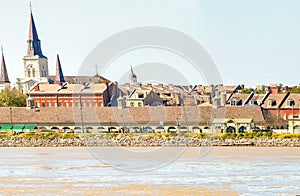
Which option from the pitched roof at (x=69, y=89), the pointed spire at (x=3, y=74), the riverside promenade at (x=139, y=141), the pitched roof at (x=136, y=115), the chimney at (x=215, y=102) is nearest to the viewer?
the riverside promenade at (x=139, y=141)

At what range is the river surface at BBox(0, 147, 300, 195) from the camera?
16.7 metres

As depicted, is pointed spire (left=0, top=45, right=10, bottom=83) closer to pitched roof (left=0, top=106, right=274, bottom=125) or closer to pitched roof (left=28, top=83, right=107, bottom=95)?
pitched roof (left=28, top=83, right=107, bottom=95)

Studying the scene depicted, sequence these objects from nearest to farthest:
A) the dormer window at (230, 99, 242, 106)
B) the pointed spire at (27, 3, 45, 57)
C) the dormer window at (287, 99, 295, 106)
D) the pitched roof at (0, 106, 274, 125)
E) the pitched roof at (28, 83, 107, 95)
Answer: the pitched roof at (0, 106, 274, 125)
the dormer window at (287, 99, 295, 106)
the dormer window at (230, 99, 242, 106)
the pitched roof at (28, 83, 107, 95)
the pointed spire at (27, 3, 45, 57)

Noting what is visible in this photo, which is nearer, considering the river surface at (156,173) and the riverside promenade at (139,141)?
the river surface at (156,173)

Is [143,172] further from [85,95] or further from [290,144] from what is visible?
[85,95]

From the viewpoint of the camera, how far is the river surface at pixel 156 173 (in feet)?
54.7

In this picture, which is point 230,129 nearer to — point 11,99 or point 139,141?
point 139,141

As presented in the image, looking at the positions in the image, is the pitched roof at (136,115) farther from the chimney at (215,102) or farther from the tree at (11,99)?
the tree at (11,99)

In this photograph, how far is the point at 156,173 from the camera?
20141 millimetres

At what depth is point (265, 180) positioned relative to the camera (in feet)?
59.6

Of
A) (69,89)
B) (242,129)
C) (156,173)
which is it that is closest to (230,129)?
(242,129)

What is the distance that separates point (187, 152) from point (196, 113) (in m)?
10.7

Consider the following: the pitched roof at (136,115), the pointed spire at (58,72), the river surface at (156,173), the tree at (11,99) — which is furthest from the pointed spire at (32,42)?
the river surface at (156,173)

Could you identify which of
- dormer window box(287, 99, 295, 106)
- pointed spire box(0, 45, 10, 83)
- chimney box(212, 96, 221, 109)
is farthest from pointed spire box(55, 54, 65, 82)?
dormer window box(287, 99, 295, 106)
